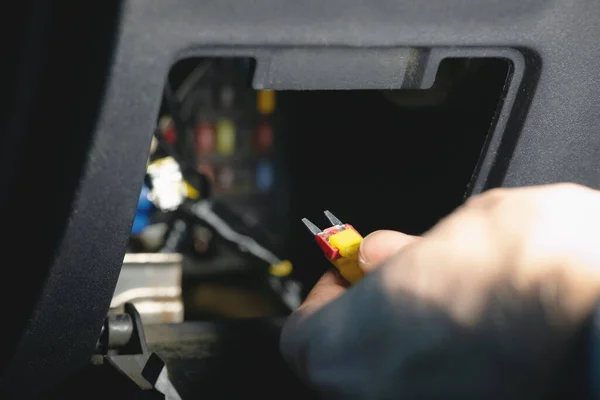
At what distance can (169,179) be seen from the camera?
136 centimetres

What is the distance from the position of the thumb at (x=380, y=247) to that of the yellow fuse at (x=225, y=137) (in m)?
1.48

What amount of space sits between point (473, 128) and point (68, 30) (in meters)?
0.43

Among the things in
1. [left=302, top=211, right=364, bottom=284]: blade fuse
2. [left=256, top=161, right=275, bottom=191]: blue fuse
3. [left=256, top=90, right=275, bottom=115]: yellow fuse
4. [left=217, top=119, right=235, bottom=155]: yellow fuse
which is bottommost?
[left=256, top=161, right=275, bottom=191]: blue fuse

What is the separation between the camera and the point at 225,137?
204cm

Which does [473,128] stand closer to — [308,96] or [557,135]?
[557,135]

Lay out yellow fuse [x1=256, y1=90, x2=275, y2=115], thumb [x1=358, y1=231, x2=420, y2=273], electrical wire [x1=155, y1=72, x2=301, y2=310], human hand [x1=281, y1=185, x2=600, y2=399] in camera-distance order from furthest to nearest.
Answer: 1. yellow fuse [x1=256, y1=90, x2=275, y2=115]
2. electrical wire [x1=155, y1=72, x2=301, y2=310]
3. thumb [x1=358, y1=231, x2=420, y2=273]
4. human hand [x1=281, y1=185, x2=600, y2=399]

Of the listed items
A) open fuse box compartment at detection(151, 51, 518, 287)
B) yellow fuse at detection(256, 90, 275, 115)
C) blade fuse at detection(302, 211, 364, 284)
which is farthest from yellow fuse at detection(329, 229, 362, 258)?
yellow fuse at detection(256, 90, 275, 115)

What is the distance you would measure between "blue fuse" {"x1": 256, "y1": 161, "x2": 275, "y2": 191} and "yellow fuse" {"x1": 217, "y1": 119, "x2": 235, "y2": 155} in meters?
0.09

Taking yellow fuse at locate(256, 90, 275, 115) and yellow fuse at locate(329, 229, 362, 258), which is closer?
yellow fuse at locate(329, 229, 362, 258)

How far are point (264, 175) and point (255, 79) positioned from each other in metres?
1.47

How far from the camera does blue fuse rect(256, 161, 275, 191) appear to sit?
6.69 feet

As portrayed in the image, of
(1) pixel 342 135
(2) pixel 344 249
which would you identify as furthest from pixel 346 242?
(1) pixel 342 135

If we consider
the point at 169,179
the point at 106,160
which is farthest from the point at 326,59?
the point at 169,179

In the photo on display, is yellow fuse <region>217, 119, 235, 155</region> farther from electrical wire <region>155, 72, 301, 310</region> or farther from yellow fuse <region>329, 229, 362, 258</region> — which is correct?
yellow fuse <region>329, 229, 362, 258</region>
